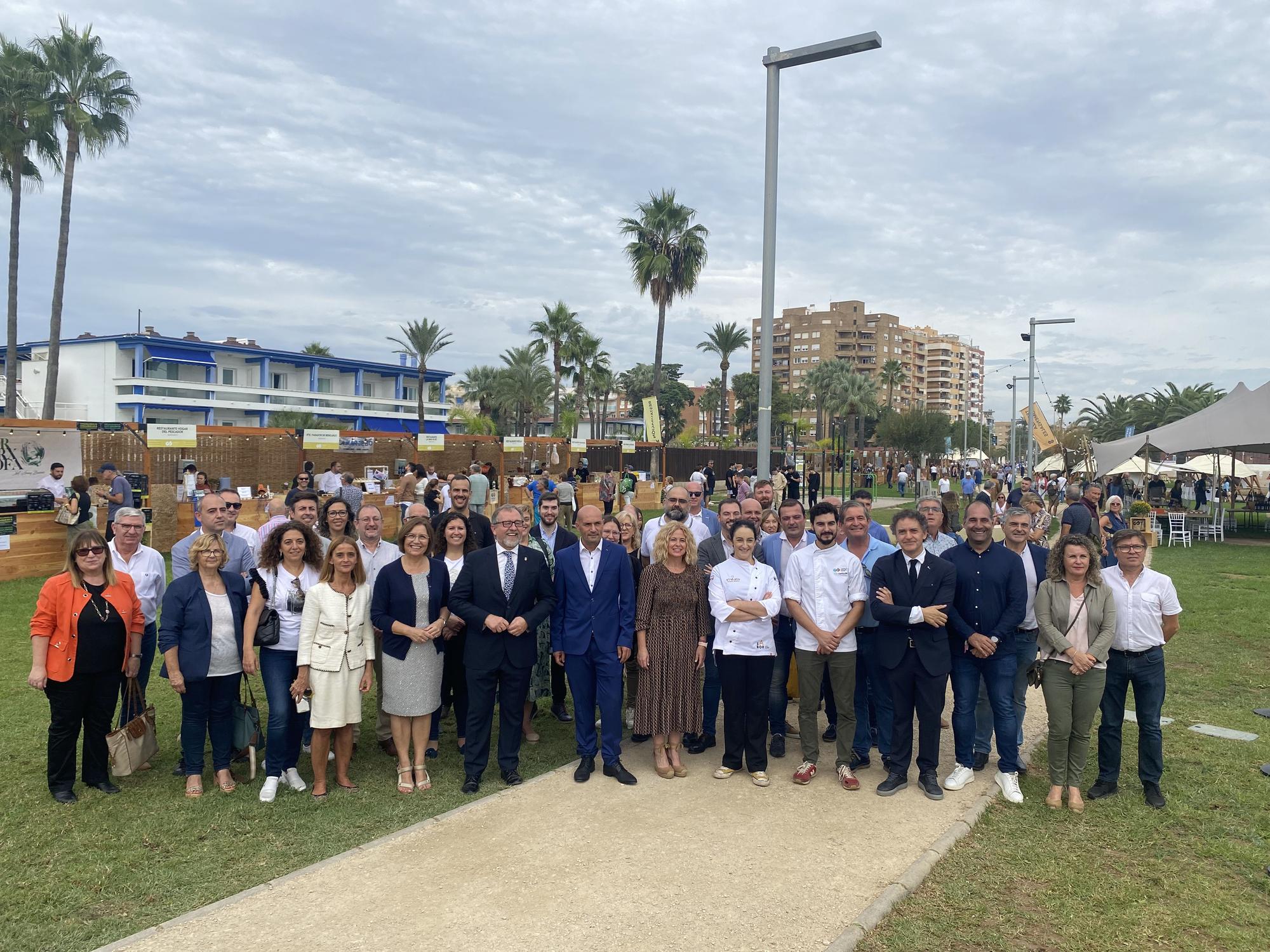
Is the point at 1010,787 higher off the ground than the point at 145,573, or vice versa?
the point at 145,573

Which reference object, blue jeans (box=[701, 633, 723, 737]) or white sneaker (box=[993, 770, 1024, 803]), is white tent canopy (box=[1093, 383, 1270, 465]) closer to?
white sneaker (box=[993, 770, 1024, 803])

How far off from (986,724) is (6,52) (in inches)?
1450

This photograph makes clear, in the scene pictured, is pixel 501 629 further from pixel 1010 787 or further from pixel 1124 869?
pixel 1124 869

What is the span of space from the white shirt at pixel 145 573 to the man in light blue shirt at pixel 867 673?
4704mm

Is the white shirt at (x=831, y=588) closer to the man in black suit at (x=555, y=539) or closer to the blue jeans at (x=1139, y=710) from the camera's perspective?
the blue jeans at (x=1139, y=710)

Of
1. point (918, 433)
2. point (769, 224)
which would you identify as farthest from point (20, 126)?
point (918, 433)

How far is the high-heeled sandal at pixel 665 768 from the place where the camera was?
18.7ft

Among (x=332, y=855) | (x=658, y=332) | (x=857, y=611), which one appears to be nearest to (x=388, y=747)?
(x=332, y=855)

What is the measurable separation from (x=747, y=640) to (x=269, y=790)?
10.3 feet

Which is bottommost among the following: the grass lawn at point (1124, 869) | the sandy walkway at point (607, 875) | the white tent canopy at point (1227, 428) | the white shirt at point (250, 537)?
the sandy walkway at point (607, 875)

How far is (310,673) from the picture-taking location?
5.22m

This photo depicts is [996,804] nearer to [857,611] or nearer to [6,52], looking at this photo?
[857,611]

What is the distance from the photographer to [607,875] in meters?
4.25

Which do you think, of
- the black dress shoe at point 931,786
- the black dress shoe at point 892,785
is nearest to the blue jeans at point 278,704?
the black dress shoe at point 892,785
